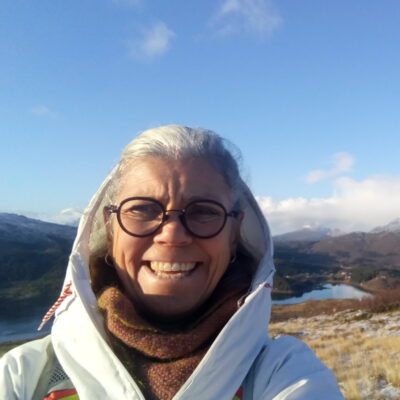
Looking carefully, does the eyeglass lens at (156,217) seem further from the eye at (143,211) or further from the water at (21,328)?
the water at (21,328)

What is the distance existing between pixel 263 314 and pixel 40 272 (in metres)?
82.1

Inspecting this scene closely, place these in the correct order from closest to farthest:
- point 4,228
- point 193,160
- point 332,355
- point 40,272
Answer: point 193,160 < point 332,355 < point 40,272 < point 4,228

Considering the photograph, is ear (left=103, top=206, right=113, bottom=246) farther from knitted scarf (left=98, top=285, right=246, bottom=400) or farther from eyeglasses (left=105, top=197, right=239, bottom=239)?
knitted scarf (left=98, top=285, right=246, bottom=400)

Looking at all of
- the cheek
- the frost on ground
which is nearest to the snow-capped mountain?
the frost on ground

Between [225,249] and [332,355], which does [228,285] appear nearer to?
[225,249]

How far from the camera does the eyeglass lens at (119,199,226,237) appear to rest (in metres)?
2.20

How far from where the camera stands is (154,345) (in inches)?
77.2

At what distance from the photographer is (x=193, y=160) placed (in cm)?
228

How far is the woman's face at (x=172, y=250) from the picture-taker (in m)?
2.17

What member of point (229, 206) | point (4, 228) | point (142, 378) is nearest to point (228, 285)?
point (229, 206)

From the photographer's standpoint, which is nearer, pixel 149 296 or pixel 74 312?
pixel 74 312

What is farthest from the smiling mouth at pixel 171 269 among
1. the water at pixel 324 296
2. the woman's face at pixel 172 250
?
the water at pixel 324 296

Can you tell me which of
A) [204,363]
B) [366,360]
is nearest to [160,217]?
[204,363]

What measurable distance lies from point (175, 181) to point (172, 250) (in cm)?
39
